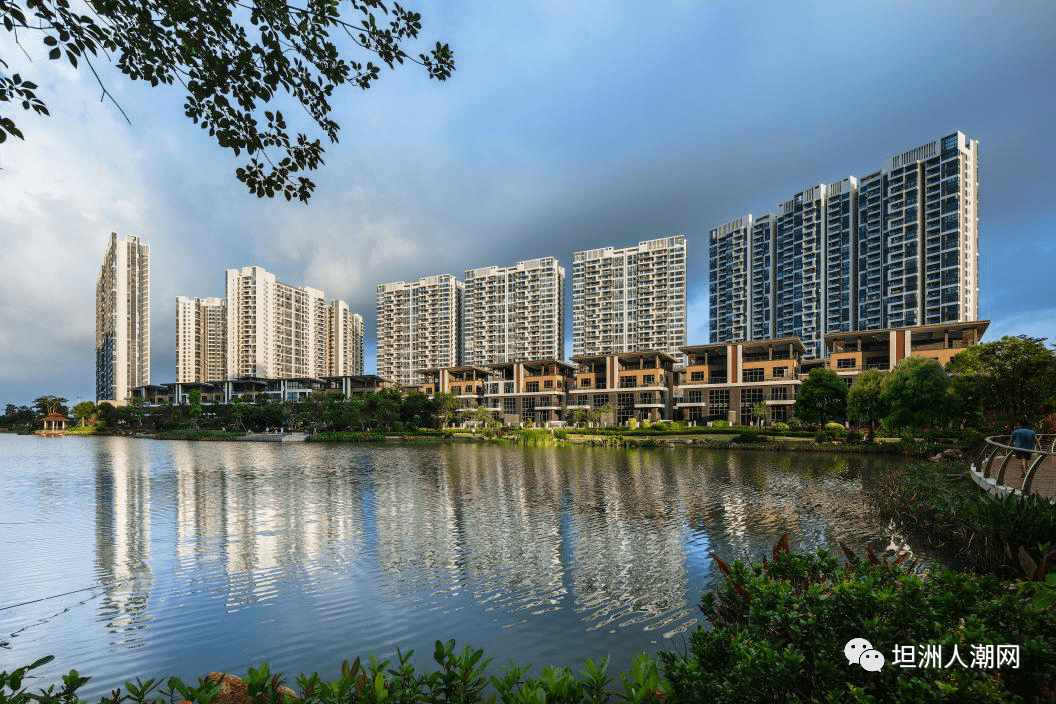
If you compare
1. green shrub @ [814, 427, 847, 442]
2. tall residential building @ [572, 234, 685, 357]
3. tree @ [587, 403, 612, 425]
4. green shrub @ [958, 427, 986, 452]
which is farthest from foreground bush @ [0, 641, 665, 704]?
tall residential building @ [572, 234, 685, 357]

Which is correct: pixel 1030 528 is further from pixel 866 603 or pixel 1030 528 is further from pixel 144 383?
pixel 144 383

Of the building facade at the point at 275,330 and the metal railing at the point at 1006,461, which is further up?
the building facade at the point at 275,330

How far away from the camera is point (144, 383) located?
15162cm

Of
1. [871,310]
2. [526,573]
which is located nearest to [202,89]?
[526,573]

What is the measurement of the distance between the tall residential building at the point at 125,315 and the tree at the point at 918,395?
17401 centimetres

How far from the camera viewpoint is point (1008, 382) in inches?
1182

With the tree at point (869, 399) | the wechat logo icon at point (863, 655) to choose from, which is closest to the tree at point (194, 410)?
the tree at point (869, 399)

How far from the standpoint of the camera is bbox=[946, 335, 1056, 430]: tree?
96.2ft

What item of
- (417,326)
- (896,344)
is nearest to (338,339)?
(417,326)

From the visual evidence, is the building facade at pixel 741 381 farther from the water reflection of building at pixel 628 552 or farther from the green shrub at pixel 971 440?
the water reflection of building at pixel 628 552

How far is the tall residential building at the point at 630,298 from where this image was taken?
408 feet

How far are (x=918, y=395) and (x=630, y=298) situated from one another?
3637 inches

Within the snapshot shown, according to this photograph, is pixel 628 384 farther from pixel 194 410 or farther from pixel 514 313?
pixel 194 410

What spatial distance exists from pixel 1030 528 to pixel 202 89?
571 inches
